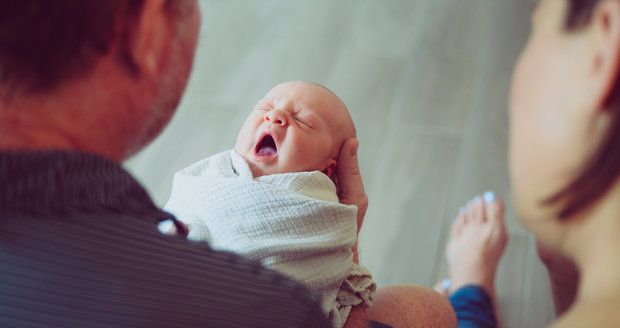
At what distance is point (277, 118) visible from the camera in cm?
94

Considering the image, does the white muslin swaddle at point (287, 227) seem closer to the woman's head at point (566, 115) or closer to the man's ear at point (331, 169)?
the man's ear at point (331, 169)

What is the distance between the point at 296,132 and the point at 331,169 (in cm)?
11

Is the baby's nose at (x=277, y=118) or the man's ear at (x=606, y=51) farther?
the baby's nose at (x=277, y=118)

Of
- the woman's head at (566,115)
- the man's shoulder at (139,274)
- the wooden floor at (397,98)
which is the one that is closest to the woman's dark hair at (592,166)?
the woman's head at (566,115)

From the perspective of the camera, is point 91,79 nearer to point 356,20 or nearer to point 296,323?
point 296,323

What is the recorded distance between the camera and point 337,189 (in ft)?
3.31

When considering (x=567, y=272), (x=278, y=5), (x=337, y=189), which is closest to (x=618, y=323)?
(x=567, y=272)

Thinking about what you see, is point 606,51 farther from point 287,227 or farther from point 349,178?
point 349,178

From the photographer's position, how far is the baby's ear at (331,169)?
39.0 inches

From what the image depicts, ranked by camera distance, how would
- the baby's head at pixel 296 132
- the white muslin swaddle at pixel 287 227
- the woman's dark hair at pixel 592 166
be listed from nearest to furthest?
the woman's dark hair at pixel 592 166 → the white muslin swaddle at pixel 287 227 → the baby's head at pixel 296 132

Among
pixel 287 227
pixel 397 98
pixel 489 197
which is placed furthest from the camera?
pixel 397 98

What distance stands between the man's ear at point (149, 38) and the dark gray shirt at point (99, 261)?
0.09m

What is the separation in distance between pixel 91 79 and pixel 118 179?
8 centimetres

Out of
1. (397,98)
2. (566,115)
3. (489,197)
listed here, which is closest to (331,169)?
(489,197)
